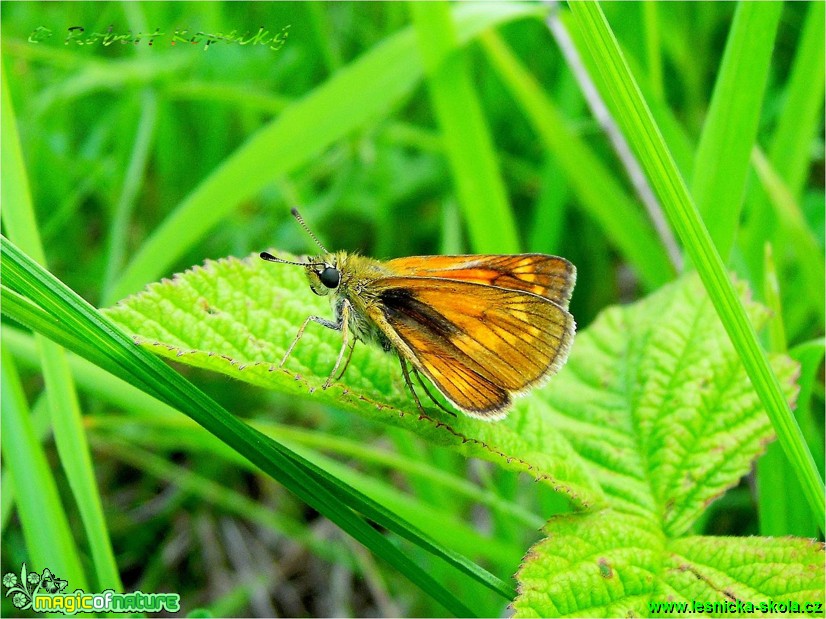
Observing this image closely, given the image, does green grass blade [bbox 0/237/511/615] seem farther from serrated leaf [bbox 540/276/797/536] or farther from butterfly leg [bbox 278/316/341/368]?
serrated leaf [bbox 540/276/797/536]

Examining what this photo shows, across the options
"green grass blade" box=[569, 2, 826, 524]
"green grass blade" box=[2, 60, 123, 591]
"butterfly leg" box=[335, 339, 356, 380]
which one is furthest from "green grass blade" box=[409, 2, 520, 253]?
"green grass blade" box=[2, 60, 123, 591]

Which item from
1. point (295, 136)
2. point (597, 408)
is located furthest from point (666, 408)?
point (295, 136)

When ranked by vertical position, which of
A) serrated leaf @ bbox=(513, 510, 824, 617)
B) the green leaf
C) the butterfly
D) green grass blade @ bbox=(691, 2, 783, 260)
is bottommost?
serrated leaf @ bbox=(513, 510, 824, 617)

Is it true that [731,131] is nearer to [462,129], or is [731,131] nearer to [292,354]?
[462,129]

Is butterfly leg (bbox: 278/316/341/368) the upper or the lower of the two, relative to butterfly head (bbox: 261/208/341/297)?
lower

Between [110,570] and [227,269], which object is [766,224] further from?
[110,570]

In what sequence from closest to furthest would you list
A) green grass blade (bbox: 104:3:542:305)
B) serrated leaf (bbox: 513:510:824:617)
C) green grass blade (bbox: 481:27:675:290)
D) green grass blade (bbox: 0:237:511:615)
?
green grass blade (bbox: 0:237:511:615) → serrated leaf (bbox: 513:510:824:617) → green grass blade (bbox: 104:3:542:305) → green grass blade (bbox: 481:27:675:290)

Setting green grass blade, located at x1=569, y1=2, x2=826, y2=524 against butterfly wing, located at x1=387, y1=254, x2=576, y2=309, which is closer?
green grass blade, located at x1=569, y1=2, x2=826, y2=524
